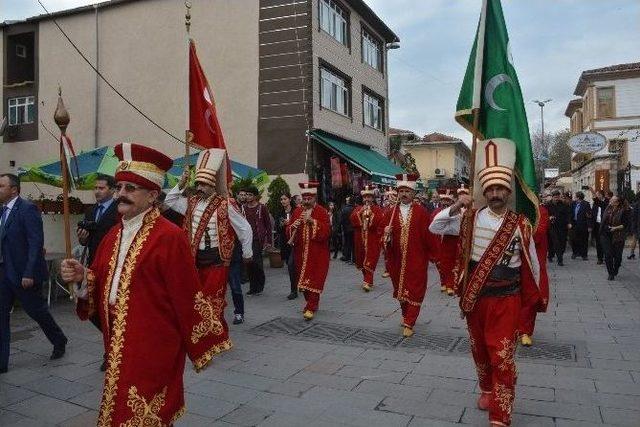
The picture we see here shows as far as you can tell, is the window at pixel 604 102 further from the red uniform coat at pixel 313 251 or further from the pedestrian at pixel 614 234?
the red uniform coat at pixel 313 251

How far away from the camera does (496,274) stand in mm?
4129

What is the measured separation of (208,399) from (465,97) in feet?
10.4

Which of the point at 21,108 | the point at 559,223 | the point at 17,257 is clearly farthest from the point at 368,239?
the point at 21,108

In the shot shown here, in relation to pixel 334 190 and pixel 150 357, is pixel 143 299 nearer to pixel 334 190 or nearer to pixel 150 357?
pixel 150 357

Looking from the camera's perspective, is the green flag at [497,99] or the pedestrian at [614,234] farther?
the pedestrian at [614,234]

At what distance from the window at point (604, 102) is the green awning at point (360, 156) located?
83.7ft

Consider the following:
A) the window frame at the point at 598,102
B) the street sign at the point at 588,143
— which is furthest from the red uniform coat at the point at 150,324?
the window frame at the point at 598,102

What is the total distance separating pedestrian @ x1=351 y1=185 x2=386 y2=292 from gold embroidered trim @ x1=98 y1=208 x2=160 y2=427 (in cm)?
789

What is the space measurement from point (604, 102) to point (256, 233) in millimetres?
40179

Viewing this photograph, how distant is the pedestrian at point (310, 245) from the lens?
803 centimetres

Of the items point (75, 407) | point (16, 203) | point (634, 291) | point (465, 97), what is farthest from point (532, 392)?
point (634, 291)

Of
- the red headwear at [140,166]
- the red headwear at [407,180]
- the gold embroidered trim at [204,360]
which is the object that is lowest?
the gold embroidered trim at [204,360]

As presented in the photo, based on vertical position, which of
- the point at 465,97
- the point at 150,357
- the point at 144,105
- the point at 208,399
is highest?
the point at 144,105

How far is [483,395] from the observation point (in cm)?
434
